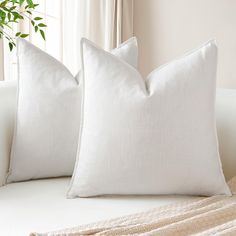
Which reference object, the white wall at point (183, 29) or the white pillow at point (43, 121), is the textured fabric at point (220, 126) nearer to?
the white pillow at point (43, 121)

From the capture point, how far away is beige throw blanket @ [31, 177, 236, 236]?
Result: 4.92 feet

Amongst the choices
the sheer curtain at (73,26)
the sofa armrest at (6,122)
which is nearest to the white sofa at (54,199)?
the sofa armrest at (6,122)

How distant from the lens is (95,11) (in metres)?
3.63

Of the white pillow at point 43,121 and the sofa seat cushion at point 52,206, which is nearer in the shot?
the sofa seat cushion at point 52,206

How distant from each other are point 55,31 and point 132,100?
192 cm

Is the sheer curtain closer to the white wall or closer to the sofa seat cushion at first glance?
the white wall

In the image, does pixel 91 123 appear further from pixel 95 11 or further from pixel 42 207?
pixel 95 11

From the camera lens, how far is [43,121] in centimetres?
204

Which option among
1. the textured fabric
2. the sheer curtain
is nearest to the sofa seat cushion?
the textured fabric

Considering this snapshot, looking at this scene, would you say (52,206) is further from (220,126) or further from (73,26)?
(73,26)

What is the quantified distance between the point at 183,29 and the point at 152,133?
2.13m

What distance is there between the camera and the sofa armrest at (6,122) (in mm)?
2055

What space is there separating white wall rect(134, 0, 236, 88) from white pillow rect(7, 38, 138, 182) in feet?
6.08

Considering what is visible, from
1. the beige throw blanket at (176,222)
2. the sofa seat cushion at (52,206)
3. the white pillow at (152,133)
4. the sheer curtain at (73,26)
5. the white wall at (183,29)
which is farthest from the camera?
the white wall at (183,29)
